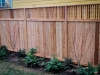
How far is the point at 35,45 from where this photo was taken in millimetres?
7637

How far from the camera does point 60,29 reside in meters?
6.71

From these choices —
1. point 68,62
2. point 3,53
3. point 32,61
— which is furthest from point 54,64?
point 3,53

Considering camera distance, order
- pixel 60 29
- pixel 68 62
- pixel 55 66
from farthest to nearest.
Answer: pixel 60 29
pixel 68 62
pixel 55 66

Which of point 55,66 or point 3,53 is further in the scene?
point 3,53

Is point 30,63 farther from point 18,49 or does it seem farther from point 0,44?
point 0,44

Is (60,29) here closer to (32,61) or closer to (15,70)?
(32,61)

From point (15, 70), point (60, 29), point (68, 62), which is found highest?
point (60, 29)

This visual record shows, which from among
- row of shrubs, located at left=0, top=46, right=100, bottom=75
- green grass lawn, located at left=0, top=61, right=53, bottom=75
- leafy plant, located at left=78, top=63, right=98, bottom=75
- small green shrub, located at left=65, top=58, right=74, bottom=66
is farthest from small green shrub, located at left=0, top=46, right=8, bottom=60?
leafy plant, located at left=78, top=63, right=98, bottom=75

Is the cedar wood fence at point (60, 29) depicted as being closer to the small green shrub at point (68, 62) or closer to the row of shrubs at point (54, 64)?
the small green shrub at point (68, 62)

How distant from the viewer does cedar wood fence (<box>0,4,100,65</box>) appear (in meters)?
5.88

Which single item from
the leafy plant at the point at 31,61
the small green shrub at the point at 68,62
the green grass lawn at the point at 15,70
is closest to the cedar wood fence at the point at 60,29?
the small green shrub at the point at 68,62

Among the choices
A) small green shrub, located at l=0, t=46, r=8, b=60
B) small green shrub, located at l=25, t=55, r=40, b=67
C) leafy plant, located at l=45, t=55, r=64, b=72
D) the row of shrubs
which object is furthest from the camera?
small green shrub, located at l=0, t=46, r=8, b=60

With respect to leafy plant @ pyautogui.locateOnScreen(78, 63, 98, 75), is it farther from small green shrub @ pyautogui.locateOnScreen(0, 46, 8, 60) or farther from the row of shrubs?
small green shrub @ pyautogui.locateOnScreen(0, 46, 8, 60)

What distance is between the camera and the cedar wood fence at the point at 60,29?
588cm
